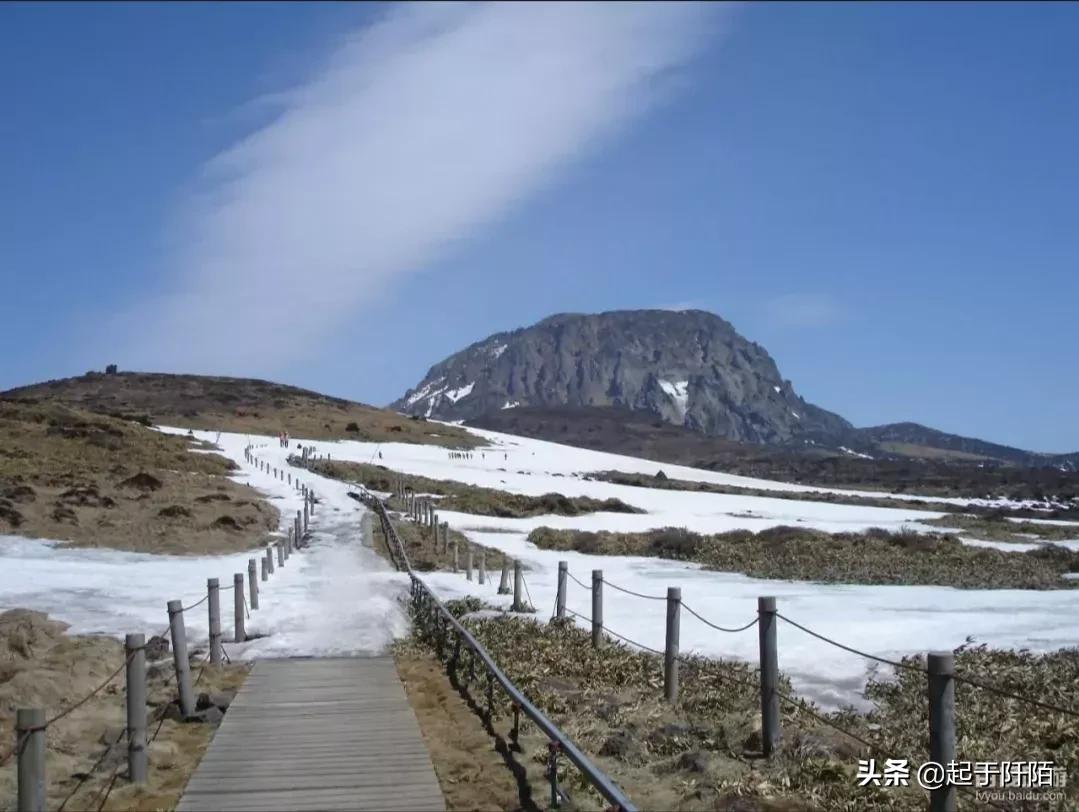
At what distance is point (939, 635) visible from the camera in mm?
15156

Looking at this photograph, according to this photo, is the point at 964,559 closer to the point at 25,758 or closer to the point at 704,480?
the point at 25,758

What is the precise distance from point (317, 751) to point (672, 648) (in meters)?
4.12

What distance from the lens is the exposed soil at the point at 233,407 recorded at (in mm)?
109250

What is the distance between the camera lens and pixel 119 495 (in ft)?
122

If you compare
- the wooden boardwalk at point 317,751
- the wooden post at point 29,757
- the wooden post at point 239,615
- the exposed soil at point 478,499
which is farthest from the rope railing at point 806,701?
the exposed soil at point 478,499

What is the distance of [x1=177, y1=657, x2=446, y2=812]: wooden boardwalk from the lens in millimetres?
7980

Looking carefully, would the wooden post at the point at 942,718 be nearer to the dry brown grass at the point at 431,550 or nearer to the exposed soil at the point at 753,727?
the exposed soil at the point at 753,727

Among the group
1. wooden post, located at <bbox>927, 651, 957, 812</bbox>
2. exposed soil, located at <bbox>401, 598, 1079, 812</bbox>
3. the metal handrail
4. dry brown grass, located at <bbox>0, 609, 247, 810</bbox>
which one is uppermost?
wooden post, located at <bbox>927, 651, 957, 812</bbox>

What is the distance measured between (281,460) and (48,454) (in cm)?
2443

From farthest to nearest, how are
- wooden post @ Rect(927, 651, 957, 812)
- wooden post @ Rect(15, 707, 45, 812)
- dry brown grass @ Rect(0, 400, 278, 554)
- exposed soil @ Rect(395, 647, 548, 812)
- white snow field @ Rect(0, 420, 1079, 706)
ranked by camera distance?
dry brown grass @ Rect(0, 400, 278, 554), white snow field @ Rect(0, 420, 1079, 706), exposed soil @ Rect(395, 647, 548, 812), wooden post @ Rect(15, 707, 45, 812), wooden post @ Rect(927, 651, 957, 812)

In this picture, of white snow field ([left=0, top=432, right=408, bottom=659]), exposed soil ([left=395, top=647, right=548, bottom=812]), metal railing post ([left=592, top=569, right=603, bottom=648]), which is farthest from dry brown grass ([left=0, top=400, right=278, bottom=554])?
exposed soil ([left=395, top=647, right=548, bottom=812])

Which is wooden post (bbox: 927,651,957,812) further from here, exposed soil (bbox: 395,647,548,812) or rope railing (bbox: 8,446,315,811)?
rope railing (bbox: 8,446,315,811)

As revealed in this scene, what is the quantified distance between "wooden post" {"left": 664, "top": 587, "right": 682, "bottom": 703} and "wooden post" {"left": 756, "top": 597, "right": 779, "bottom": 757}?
2.32 meters

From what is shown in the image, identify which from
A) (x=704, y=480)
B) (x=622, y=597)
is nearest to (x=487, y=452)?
(x=704, y=480)
